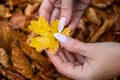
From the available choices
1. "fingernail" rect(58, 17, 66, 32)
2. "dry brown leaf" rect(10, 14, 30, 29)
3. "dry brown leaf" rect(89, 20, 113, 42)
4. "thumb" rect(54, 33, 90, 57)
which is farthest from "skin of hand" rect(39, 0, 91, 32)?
"dry brown leaf" rect(10, 14, 30, 29)

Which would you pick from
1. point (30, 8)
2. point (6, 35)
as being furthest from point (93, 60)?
point (30, 8)

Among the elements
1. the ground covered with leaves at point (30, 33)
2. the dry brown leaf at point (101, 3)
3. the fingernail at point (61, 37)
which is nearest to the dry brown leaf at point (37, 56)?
the ground covered with leaves at point (30, 33)

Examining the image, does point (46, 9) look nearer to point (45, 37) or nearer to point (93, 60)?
point (45, 37)

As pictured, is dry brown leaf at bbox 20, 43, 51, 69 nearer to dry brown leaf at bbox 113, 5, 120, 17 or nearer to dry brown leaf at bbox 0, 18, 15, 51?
dry brown leaf at bbox 0, 18, 15, 51

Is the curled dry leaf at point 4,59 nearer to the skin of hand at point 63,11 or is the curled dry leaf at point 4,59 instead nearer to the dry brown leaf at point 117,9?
the skin of hand at point 63,11

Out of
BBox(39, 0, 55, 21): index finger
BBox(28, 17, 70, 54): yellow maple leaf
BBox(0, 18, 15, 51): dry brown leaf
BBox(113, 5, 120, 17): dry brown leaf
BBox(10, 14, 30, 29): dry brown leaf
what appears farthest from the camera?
BBox(113, 5, 120, 17): dry brown leaf

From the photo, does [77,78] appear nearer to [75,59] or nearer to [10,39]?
[75,59]
